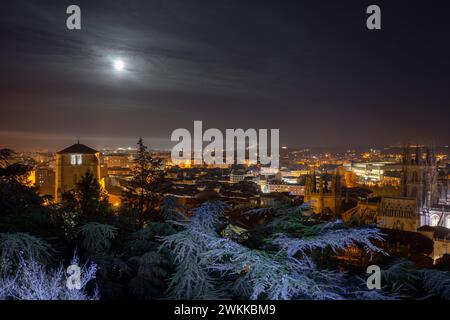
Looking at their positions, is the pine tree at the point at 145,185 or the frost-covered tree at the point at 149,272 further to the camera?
the pine tree at the point at 145,185

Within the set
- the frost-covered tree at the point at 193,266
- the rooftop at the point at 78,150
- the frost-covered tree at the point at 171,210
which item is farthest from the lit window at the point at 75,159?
the frost-covered tree at the point at 193,266

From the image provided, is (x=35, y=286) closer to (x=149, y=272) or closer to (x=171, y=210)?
(x=149, y=272)

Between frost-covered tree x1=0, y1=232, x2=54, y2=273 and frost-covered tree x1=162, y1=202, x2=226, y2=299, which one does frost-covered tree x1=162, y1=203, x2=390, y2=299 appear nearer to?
frost-covered tree x1=162, y1=202, x2=226, y2=299

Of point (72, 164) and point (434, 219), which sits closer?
point (434, 219)

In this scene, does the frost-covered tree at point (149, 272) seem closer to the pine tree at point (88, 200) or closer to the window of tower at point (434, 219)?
the pine tree at point (88, 200)

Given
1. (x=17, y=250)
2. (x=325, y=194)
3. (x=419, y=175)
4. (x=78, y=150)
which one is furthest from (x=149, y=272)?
(x=419, y=175)

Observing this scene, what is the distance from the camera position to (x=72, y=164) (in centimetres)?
3725

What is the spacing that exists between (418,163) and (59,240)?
1559 inches

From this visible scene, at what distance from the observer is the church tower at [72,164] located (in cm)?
3678

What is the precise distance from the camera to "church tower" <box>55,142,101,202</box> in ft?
121

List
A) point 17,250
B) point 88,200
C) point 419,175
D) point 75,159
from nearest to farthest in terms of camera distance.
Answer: point 17,250 → point 88,200 → point 75,159 → point 419,175

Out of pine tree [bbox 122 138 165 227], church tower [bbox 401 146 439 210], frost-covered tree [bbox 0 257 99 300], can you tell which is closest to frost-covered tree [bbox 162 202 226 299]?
frost-covered tree [bbox 0 257 99 300]
